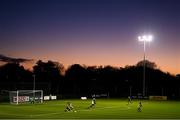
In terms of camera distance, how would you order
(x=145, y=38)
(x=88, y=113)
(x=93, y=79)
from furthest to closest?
(x=93, y=79) < (x=145, y=38) < (x=88, y=113)

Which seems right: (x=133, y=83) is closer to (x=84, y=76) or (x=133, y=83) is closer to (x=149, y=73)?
(x=149, y=73)

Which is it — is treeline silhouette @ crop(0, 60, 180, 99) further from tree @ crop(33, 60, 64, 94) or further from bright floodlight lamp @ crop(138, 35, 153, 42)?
bright floodlight lamp @ crop(138, 35, 153, 42)

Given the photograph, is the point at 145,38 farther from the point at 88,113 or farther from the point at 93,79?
the point at 93,79

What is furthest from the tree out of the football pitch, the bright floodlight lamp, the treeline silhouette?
the football pitch

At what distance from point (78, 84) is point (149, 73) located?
2626 centimetres

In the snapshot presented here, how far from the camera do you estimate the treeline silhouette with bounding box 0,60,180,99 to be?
127 m

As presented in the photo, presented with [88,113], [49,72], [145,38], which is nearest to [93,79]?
[49,72]

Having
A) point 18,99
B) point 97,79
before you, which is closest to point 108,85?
point 97,79

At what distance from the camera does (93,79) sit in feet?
441

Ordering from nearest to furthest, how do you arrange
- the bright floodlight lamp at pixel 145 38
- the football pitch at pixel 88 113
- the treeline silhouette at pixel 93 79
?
the football pitch at pixel 88 113 → the bright floodlight lamp at pixel 145 38 → the treeline silhouette at pixel 93 79

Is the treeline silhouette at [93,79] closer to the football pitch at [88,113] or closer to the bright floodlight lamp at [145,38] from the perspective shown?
the bright floodlight lamp at [145,38]

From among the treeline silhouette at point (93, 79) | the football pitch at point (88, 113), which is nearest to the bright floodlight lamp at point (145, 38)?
the football pitch at point (88, 113)

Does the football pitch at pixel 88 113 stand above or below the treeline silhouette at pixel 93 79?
below

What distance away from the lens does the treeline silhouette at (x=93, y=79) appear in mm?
126938
